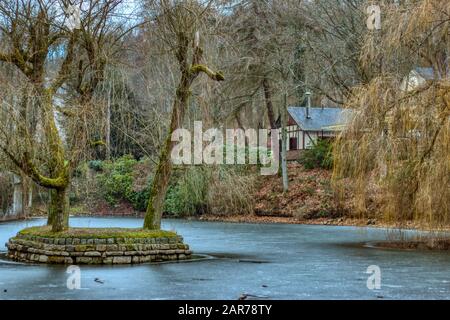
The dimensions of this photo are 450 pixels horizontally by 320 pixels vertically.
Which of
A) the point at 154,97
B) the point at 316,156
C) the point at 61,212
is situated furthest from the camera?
the point at 316,156

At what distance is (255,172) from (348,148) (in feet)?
72.6

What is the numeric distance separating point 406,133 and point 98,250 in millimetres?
8226

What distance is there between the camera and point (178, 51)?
16.6 metres

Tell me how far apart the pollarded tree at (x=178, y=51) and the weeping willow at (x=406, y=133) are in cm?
405

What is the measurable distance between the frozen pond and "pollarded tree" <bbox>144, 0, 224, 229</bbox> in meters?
2.12

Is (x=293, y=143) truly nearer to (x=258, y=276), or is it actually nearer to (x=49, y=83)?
(x=49, y=83)

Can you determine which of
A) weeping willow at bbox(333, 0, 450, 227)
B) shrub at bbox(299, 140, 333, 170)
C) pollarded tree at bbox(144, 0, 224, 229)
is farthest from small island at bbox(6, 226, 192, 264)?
shrub at bbox(299, 140, 333, 170)

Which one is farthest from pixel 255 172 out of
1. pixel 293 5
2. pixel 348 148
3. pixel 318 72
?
pixel 348 148

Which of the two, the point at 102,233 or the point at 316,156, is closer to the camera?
the point at 102,233

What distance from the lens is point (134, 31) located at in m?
17.5

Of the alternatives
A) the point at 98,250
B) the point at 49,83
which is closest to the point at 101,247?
the point at 98,250

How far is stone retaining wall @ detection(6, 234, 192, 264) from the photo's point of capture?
1447 centimetres

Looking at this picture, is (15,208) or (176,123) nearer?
(176,123)
